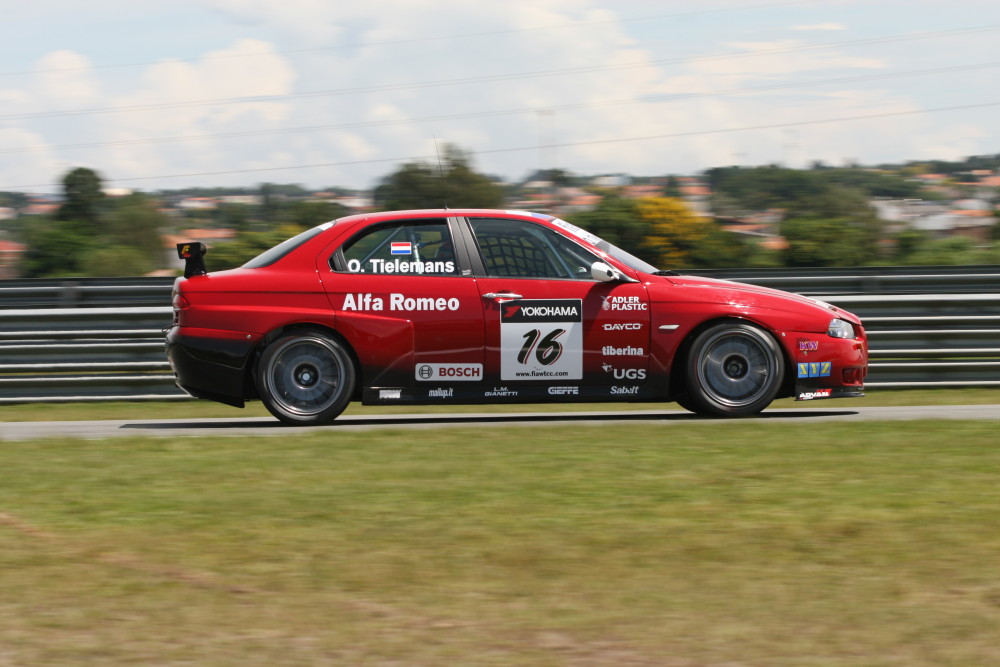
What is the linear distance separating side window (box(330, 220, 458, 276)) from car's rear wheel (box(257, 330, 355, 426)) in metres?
0.58

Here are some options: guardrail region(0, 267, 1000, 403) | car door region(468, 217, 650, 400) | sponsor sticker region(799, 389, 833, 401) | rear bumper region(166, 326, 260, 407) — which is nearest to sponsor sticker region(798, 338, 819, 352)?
sponsor sticker region(799, 389, 833, 401)

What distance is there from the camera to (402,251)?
8.77m

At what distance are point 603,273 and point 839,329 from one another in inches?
68.4

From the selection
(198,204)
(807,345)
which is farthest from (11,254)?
(807,345)

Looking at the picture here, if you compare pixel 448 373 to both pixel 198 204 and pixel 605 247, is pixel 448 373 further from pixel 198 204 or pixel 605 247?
pixel 198 204

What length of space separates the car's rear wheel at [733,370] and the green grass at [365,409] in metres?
1.14

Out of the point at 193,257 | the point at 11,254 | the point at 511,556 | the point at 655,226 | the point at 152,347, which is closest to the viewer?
the point at 511,556

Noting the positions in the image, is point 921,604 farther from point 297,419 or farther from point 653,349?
point 297,419

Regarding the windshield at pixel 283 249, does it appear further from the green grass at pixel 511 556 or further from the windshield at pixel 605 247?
the green grass at pixel 511 556

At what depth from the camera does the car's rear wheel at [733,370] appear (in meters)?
8.59

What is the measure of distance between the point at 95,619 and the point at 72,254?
30.0 metres

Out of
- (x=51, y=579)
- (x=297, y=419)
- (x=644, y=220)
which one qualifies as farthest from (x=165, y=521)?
(x=644, y=220)

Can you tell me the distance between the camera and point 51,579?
13.8 feet

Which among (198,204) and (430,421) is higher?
(198,204)
